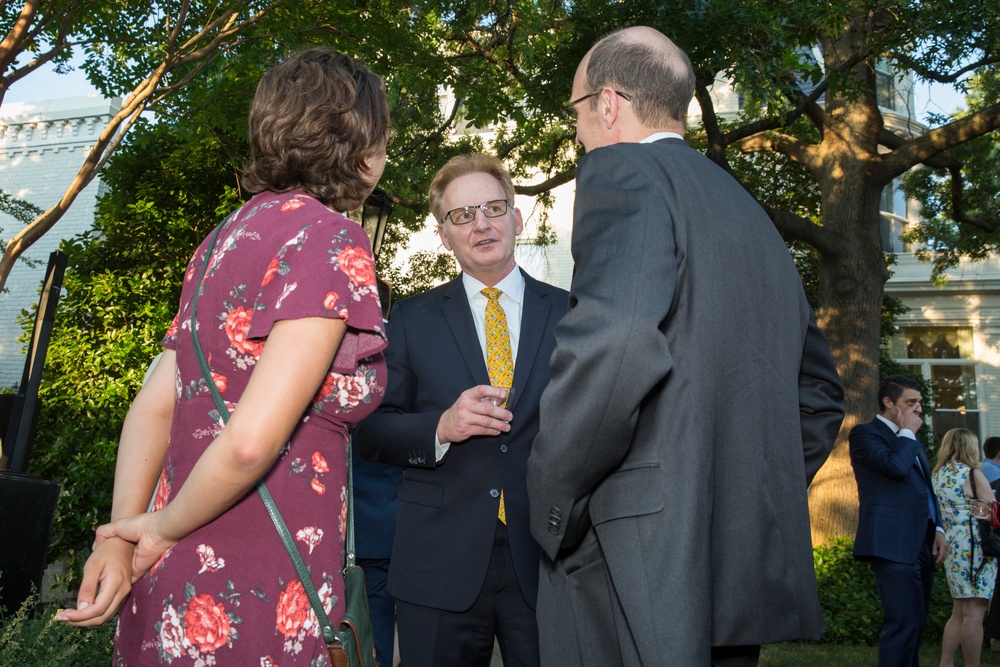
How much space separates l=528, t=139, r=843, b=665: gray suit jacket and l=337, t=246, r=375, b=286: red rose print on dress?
0.51 metres

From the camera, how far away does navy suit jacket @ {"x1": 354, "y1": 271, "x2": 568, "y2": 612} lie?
307cm

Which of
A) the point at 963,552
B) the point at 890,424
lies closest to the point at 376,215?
the point at 890,424

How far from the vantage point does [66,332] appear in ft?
27.4

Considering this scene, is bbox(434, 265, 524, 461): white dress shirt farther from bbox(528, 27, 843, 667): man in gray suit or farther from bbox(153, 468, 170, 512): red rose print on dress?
bbox(153, 468, 170, 512): red rose print on dress

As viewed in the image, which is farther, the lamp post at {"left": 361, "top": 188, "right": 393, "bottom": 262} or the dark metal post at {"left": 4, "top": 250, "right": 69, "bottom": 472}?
the lamp post at {"left": 361, "top": 188, "right": 393, "bottom": 262}

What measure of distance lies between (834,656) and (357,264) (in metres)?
9.03

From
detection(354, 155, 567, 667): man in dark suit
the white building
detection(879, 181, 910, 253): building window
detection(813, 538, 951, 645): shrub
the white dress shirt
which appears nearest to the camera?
detection(354, 155, 567, 667): man in dark suit

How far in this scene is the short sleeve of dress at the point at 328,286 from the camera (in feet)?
5.57

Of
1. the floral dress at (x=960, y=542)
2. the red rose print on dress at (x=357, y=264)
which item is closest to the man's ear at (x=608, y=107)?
the red rose print on dress at (x=357, y=264)

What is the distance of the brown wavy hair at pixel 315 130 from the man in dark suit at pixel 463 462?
101 centimetres

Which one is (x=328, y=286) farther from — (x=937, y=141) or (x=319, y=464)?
(x=937, y=141)

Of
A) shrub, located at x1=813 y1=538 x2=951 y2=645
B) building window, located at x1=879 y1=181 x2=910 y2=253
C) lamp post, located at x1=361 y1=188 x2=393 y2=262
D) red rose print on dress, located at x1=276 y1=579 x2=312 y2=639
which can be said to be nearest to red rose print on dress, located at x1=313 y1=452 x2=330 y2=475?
red rose print on dress, located at x1=276 y1=579 x2=312 y2=639

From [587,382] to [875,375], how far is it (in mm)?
10466

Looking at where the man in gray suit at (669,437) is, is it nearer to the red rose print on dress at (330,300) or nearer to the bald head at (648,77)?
the bald head at (648,77)
